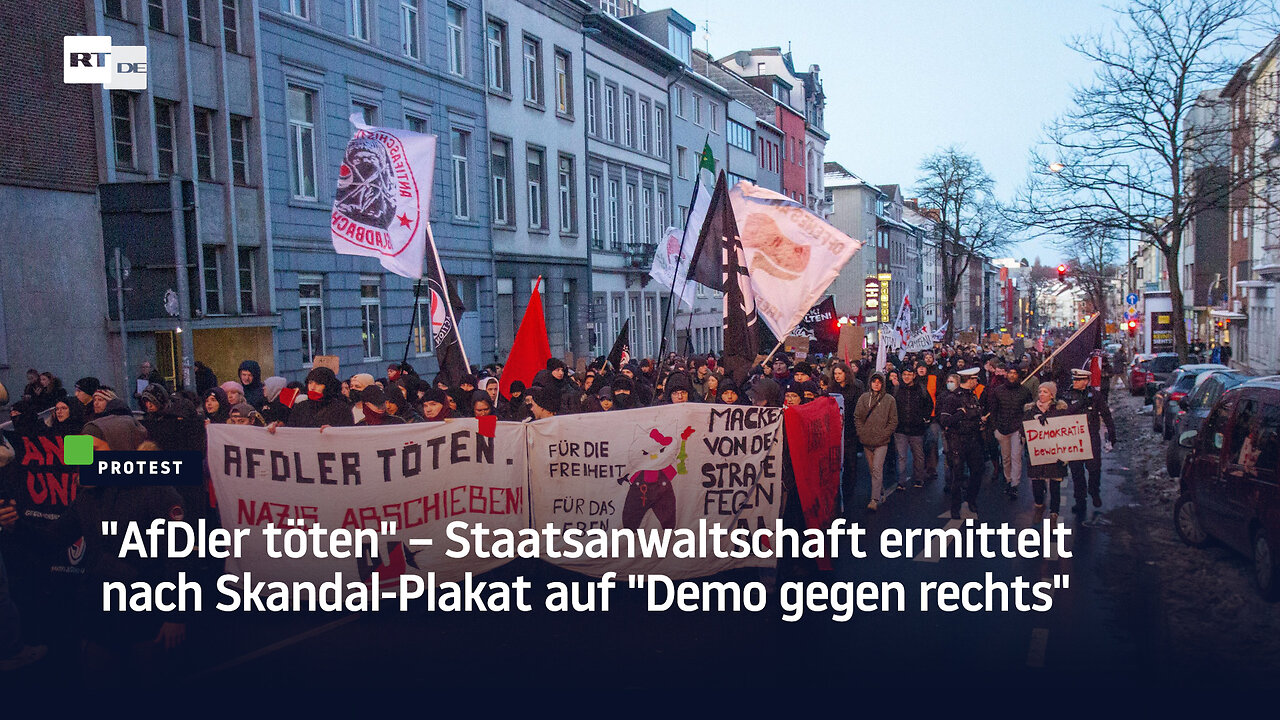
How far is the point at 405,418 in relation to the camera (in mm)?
10039

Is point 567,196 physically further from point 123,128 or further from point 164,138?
point 123,128

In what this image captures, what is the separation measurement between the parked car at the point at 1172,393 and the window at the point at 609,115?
21.4 m

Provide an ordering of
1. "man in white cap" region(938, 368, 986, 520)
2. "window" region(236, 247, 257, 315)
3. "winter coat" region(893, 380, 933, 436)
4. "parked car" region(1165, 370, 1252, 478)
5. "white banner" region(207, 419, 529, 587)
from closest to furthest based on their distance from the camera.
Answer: "white banner" region(207, 419, 529, 587) < "man in white cap" region(938, 368, 986, 520) < "winter coat" region(893, 380, 933, 436) < "parked car" region(1165, 370, 1252, 478) < "window" region(236, 247, 257, 315)


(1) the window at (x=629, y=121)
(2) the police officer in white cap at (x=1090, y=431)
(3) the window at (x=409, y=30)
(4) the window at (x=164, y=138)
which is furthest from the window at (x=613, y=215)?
(2) the police officer in white cap at (x=1090, y=431)

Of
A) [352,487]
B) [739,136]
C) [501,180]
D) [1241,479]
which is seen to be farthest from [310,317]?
[739,136]

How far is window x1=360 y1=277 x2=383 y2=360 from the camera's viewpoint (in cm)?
2473

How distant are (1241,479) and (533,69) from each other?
27230mm

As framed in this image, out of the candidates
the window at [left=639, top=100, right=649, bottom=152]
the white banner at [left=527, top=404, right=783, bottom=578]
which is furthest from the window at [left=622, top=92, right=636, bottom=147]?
the white banner at [left=527, top=404, right=783, bottom=578]

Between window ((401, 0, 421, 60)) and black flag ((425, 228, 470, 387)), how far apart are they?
13.5 meters

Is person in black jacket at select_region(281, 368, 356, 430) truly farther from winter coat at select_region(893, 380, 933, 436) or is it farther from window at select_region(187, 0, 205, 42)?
window at select_region(187, 0, 205, 42)

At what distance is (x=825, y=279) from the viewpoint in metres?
11.9

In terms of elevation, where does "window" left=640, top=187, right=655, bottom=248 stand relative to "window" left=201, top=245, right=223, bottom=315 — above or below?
above

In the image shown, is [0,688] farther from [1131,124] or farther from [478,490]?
[1131,124]

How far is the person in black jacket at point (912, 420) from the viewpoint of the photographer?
13875 mm
